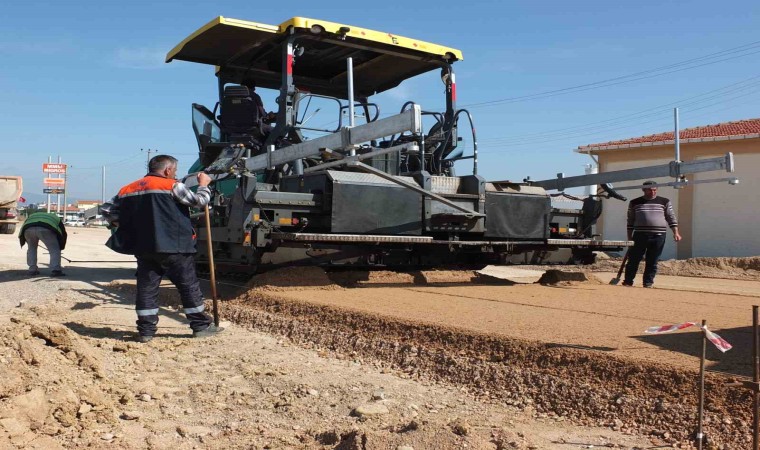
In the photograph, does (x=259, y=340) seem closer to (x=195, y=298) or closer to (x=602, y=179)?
(x=195, y=298)

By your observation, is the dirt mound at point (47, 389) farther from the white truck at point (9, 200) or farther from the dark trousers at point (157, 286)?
the white truck at point (9, 200)

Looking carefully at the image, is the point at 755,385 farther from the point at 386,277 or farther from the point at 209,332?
the point at 386,277

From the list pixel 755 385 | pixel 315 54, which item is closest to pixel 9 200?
pixel 315 54

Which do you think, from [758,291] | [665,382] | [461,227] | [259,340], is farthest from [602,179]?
[665,382]

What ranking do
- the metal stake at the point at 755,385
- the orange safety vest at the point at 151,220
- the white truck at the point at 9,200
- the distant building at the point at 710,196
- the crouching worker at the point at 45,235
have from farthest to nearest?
the white truck at the point at 9,200
the distant building at the point at 710,196
the crouching worker at the point at 45,235
the orange safety vest at the point at 151,220
the metal stake at the point at 755,385

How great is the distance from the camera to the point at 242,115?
8.71 metres

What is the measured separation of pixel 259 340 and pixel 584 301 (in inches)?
117

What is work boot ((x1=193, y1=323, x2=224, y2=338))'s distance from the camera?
5.86m

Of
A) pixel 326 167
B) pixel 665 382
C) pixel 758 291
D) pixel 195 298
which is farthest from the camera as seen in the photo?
pixel 758 291

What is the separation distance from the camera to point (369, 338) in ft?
17.5

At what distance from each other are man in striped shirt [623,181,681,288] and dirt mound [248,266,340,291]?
413 cm

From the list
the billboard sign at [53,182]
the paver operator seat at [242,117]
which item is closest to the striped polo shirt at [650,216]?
the paver operator seat at [242,117]

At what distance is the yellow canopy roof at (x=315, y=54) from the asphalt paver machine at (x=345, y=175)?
17 millimetres

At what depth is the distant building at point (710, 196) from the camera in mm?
19406
